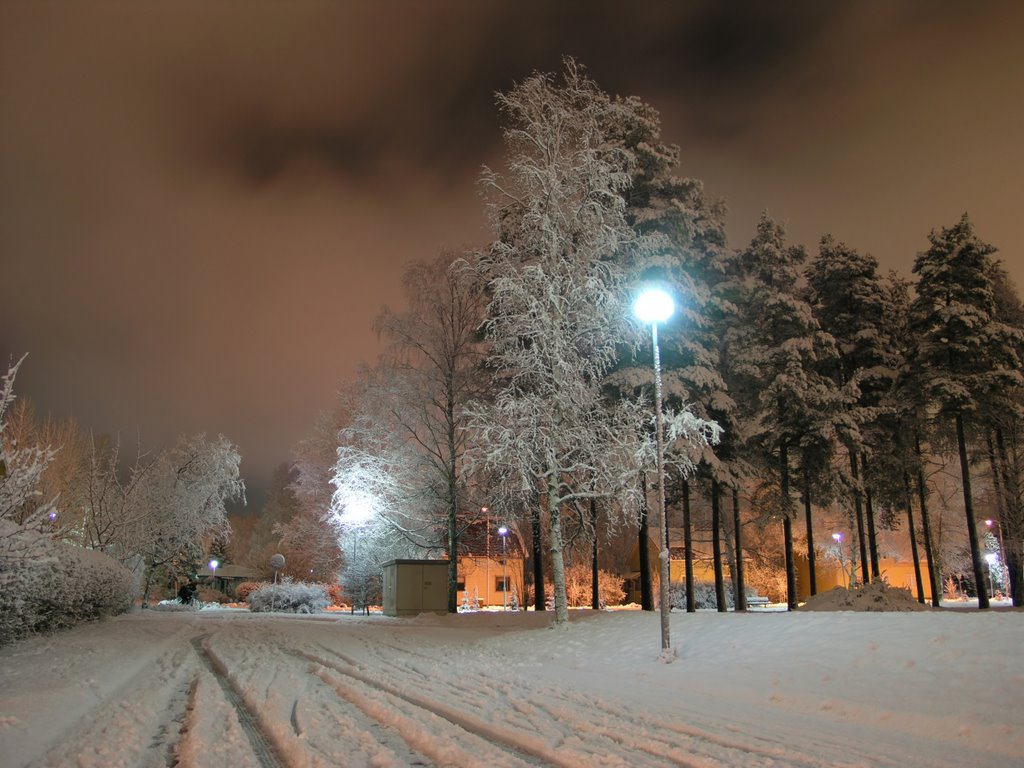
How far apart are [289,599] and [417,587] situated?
56.0 ft

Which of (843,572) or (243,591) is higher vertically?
(843,572)

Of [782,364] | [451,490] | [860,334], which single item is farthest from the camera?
[860,334]

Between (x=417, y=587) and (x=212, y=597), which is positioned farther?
(x=212, y=597)

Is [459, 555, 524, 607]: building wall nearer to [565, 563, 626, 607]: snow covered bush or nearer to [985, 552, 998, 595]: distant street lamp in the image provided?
[565, 563, 626, 607]: snow covered bush

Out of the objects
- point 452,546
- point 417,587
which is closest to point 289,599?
point 417,587

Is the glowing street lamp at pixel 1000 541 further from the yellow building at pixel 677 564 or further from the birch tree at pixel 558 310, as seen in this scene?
the birch tree at pixel 558 310

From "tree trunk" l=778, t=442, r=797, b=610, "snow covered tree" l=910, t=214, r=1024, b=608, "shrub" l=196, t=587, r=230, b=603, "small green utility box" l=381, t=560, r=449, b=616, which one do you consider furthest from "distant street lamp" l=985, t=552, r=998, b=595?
"shrub" l=196, t=587, r=230, b=603

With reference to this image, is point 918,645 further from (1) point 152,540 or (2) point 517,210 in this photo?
(1) point 152,540

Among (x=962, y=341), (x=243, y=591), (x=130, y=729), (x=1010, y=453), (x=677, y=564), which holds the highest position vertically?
(x=962, y=341)

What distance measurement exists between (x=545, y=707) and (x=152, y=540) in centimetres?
3694

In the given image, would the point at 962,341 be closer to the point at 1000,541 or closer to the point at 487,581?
the point at 1000,541

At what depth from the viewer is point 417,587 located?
29828 mm

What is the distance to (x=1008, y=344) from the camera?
26125mm

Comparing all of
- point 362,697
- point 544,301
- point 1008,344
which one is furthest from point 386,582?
point 1008,344
